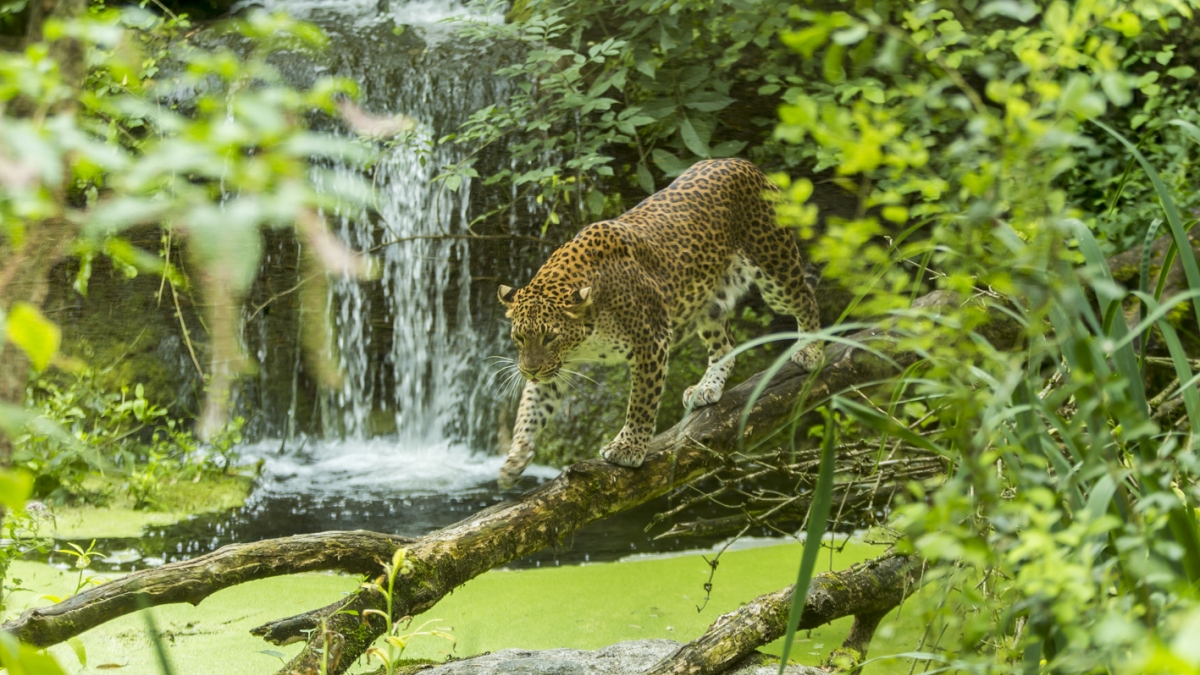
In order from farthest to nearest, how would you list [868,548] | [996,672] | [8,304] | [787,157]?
[787,157]
[868,548]
[996,672]
[8,304]

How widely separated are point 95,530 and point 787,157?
Result: 502 cm

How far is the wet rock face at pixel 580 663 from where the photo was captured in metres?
3.09

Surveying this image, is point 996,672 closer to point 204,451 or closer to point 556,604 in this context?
point 556,604

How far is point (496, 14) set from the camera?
852cm

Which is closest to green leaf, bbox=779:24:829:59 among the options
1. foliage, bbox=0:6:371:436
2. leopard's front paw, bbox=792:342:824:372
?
foliage, bbox=0:6:371:436

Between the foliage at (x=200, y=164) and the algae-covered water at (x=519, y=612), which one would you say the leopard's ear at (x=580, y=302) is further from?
the foliage at (x=200, y=164)

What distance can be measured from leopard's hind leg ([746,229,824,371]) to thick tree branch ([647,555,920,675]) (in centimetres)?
132

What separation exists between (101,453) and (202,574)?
147 inches

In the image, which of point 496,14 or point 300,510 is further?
point 496,14

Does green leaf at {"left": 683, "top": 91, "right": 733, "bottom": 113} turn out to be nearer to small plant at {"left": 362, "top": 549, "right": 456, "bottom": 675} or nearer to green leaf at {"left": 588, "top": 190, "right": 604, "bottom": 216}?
green leaf at {"left": 588, "top": 190, "right": 604, "bottom": 216}

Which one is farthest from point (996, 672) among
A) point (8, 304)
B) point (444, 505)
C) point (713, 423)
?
point (444, 505)

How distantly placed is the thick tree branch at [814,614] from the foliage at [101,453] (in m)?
3.72

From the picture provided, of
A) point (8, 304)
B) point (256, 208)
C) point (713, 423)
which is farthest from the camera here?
point (713, 423)

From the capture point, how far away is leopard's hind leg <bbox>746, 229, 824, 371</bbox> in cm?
474
